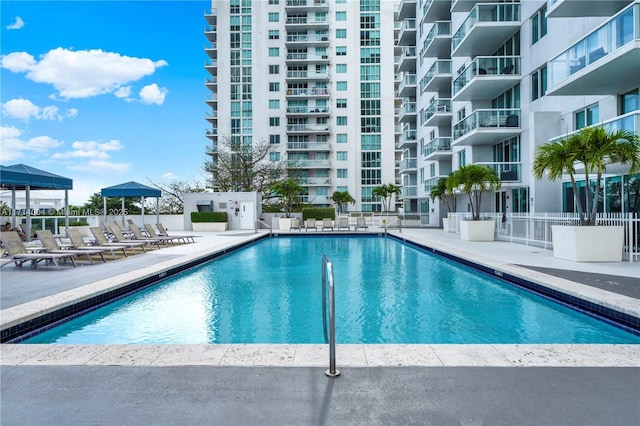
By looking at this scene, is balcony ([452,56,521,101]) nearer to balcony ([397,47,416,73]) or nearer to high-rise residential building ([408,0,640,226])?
high-rise residential building ([408,0,640,226])

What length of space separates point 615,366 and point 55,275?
9599mm

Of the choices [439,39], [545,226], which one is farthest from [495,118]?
[439,39]

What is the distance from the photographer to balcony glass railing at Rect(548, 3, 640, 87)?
33.6ft

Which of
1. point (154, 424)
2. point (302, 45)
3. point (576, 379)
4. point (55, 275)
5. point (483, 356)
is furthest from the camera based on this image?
point (302, 45)

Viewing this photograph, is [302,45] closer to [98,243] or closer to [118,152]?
[118,152]

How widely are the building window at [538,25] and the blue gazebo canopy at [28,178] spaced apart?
20363 mm

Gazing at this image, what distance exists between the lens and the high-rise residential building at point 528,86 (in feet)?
38.4

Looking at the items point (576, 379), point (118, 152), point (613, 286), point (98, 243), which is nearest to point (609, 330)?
point (613, 286)

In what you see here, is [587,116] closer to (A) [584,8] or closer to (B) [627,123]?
(A) [584,8]

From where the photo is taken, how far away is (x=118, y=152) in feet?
109

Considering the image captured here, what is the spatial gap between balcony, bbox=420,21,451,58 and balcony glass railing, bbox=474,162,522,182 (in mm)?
12317

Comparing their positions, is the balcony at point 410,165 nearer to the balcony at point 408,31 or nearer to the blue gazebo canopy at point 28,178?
the balcony at point 408,31

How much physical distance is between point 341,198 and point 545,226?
34.7 metres

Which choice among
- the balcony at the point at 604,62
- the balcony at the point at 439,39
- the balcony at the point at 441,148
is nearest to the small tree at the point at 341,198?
the balcony at the point at 441,148
